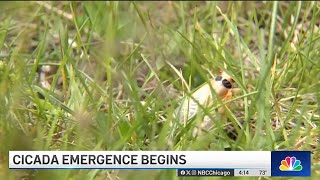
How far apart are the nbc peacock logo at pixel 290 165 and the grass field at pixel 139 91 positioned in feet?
0.08

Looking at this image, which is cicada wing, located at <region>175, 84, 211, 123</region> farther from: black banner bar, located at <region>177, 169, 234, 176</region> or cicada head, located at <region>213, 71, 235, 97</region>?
black banner bar, located at <region>177, 169, 234, 176</region>

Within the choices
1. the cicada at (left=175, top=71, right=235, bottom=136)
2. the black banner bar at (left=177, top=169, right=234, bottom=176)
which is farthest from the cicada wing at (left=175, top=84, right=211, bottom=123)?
the black banner bar at (left=177, top=169, right=234, bottom=176)

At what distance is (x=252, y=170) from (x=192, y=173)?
0.08 metres

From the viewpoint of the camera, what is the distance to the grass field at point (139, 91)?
107 cm

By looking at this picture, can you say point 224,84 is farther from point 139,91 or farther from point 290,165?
point 290,165

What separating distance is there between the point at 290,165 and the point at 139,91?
31 cm

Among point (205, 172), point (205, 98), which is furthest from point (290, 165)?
point (205, 98)

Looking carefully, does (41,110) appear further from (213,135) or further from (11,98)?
(213,135)

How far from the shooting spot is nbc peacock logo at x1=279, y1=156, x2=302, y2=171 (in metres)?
1.03

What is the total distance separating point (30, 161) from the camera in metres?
1.02

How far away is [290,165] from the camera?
104 cm

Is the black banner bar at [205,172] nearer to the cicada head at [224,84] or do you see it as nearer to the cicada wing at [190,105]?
the cicada wing at [190,105]

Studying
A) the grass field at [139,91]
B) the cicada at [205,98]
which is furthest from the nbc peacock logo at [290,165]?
the cicada at [205,98]

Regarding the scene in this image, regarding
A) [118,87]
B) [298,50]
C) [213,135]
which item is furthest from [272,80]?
[118,87]
